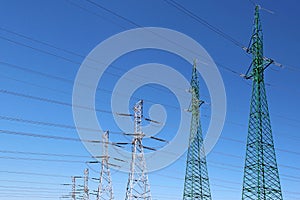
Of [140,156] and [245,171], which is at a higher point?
[140,156]

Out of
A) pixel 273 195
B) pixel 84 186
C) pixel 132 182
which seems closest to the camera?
pixel 273 195

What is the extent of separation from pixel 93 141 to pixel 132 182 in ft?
25.4

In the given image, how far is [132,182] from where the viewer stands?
2767 centimetres

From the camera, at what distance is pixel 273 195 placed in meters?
25.1

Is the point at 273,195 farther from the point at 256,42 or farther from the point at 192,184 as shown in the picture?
the point at 256,42

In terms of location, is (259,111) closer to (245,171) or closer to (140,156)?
(245,171)

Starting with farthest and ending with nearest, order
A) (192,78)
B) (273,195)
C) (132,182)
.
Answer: (192,78) < (132,182) < (273,195)

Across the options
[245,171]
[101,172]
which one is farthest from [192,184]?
[101,172]

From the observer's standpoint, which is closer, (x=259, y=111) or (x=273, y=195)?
(x=273, y=195)

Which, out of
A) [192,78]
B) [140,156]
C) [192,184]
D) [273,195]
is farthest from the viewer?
[192,78]

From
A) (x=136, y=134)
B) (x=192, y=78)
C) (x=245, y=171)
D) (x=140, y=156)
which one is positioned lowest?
(x=245, y=171)

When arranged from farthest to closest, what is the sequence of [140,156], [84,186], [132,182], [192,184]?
[84,186]
[192,184]
[140,156]
[132,182]

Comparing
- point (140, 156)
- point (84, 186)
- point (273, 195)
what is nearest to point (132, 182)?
point (140, 156)

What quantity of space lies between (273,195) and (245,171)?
2.59 m
